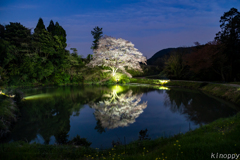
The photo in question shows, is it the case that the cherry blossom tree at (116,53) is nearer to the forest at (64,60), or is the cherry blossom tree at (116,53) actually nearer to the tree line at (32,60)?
the forest at (64,60)

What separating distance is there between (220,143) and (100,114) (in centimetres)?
614

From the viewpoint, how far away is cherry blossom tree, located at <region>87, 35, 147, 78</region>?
23.4 m

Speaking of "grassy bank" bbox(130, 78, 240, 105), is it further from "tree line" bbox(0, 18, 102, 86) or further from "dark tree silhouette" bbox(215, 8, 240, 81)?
Result: "tree line" bbox(0, 18, 102, 86)

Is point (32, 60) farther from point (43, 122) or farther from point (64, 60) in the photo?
point (43, 122)

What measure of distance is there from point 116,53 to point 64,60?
8.66 metres

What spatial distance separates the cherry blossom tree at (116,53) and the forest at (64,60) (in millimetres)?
3466

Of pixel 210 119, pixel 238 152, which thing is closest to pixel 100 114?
pixel 210 119

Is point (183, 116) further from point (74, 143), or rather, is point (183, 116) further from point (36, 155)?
point (36, 155)

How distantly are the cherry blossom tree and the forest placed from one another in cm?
347

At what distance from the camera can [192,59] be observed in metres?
19.5

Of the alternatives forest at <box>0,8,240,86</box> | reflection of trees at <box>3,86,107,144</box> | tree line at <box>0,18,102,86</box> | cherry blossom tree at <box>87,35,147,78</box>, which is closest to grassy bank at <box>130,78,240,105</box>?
forest at <box>0,8,240,86</box>

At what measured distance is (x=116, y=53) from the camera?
23.6 metres

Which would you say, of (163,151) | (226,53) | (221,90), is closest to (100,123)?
(163,151)

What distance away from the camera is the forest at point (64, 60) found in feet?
56.4
